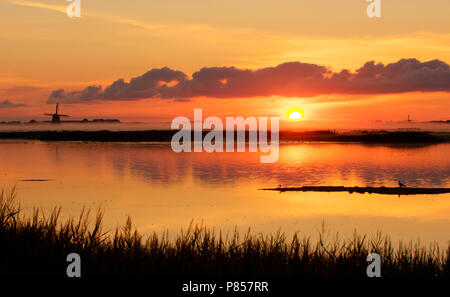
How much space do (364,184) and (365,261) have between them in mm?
30536

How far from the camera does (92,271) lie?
13.4 meters

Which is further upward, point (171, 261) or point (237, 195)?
point (237, 195)

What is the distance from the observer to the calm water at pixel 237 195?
27672mm

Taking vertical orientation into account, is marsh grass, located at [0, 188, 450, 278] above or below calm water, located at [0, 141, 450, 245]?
→ below

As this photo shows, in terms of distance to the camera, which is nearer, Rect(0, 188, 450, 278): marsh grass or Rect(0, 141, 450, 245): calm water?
Rect(0, 188, 450, 278): marsh grass

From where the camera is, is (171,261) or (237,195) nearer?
(171,261)

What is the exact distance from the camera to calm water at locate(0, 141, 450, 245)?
1089 inches

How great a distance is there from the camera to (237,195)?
37.7 metres

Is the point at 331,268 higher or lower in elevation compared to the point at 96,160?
lower

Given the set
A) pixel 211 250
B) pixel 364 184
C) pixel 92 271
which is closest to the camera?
pixel 92 271
